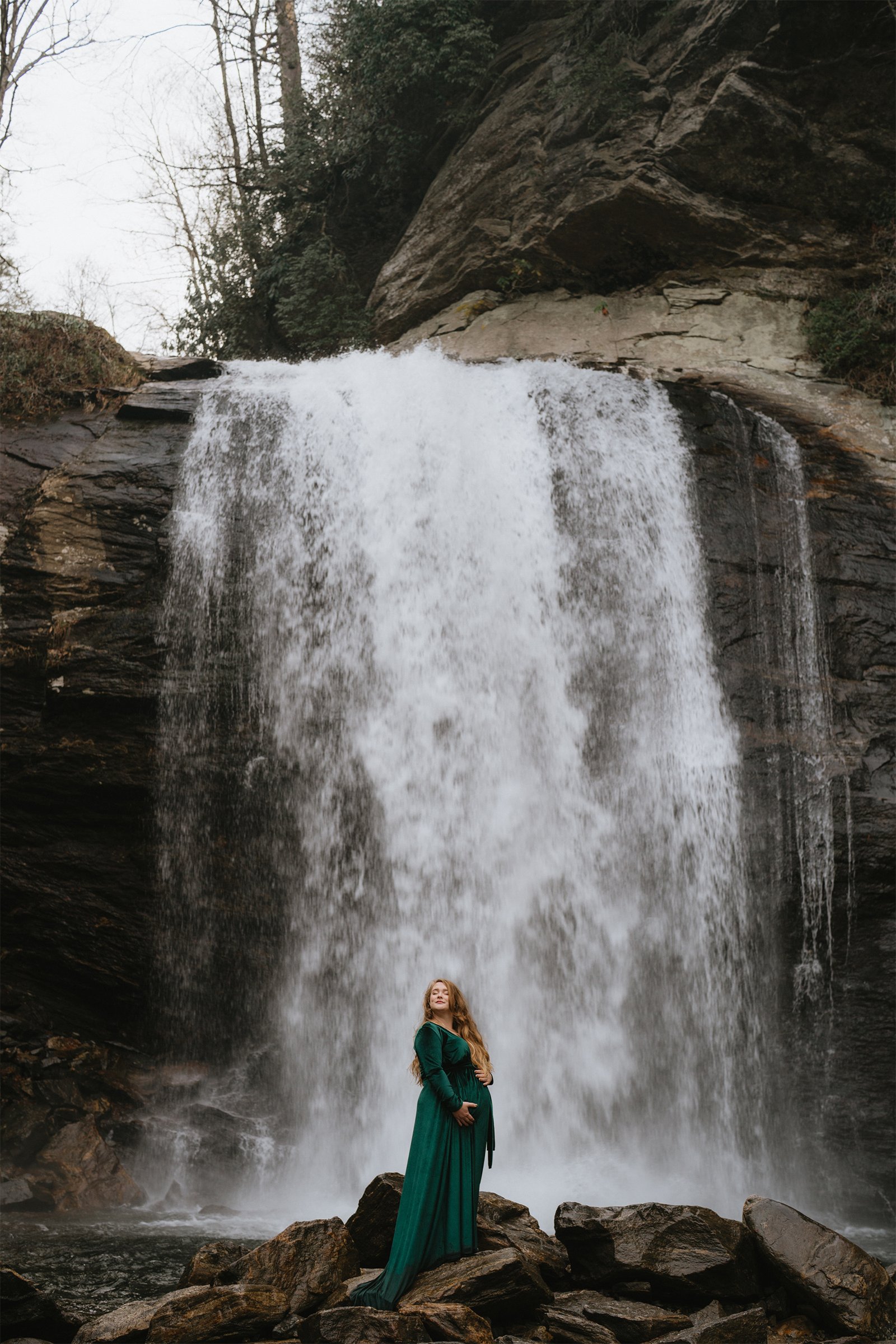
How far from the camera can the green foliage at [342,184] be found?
1485 cm

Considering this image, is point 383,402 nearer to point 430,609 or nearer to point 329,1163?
point 430,609

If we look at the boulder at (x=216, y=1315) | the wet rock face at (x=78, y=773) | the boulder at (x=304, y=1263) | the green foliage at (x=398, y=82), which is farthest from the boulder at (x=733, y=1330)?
the green foliage at (x=398, y=82)

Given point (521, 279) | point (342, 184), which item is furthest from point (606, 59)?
point (342, 184)

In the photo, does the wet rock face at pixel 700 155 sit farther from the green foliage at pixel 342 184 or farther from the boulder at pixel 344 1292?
the boulder at pixel 344 1292

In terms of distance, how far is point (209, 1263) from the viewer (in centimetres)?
484

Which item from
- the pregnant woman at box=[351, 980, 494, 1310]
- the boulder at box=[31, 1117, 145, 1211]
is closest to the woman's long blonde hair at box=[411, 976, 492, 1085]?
the pregnant woman at box=[351, 980, 494, 1310]

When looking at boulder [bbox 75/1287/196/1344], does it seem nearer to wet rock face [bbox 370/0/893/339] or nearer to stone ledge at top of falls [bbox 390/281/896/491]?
stone ledge at top of falls [bbox 390/281/896/491]

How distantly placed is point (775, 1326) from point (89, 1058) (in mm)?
5956

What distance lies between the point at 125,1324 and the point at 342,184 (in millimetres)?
16529

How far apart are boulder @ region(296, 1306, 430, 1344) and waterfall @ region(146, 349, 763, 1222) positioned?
124 inches

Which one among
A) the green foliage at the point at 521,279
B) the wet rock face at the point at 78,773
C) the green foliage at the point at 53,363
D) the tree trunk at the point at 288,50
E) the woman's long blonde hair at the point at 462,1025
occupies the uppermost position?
the tree trunk at the point at 288,50

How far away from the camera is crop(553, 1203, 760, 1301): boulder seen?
469cm

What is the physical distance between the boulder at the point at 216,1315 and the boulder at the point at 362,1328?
0.67 ft

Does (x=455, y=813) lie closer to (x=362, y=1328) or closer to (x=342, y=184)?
(x=362, y=1328)
